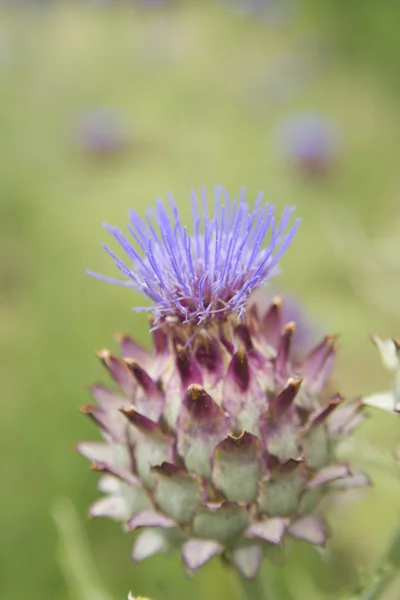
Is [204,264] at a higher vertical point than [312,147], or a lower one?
lower

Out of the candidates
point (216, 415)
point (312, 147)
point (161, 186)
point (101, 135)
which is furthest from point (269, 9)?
point (216, 415)

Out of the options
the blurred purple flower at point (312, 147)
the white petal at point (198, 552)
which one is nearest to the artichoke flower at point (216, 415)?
the white petal at point (198, 552)

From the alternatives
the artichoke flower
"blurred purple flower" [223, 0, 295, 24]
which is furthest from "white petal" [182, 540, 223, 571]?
"blurred purple flower" [223, 0, 295, 24]

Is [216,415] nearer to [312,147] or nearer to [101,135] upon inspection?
[312,147]

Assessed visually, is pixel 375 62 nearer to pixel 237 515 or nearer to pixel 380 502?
pixel 380 502

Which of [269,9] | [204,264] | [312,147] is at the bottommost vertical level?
[204,264]

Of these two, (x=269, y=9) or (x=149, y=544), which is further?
(x=269, y=9)

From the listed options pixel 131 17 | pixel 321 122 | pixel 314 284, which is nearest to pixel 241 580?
pixel 314 284
